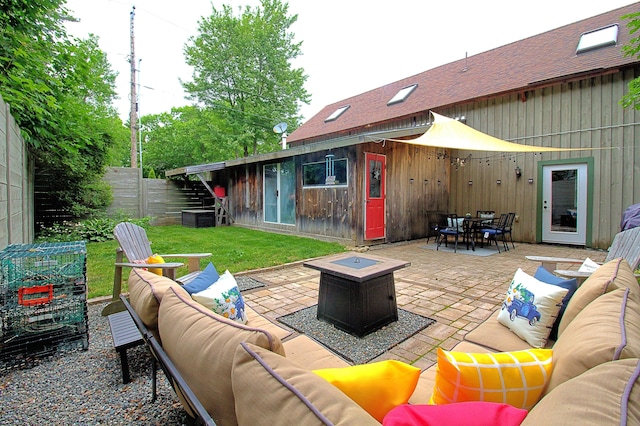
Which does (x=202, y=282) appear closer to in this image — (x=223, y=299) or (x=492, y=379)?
(x=223, y=299)

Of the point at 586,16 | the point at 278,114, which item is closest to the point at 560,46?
the point at 586,16

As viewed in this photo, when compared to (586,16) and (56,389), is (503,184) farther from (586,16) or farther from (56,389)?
(56,389)

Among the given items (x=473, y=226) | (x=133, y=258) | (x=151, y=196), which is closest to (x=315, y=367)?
(x=133, y=258)

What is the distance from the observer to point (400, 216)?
7836 mm

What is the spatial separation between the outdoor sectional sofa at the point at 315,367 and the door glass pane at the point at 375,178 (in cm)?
556

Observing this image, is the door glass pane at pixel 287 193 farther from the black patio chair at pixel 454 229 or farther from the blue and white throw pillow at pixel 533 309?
the blue and white throw pillow at pixel 533 309

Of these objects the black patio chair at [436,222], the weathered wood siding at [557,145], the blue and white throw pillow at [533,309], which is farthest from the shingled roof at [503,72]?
the blue and white throw pillow at [533,309]

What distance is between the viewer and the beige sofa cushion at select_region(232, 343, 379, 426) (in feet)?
2.20

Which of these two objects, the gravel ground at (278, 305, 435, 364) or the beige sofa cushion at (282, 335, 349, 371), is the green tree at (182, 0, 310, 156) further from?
the beige sofa cushion at (282, 335, 349, 371)

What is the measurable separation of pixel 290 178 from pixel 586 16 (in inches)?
373

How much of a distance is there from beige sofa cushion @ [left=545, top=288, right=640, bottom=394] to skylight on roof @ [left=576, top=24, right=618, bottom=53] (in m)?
8.99

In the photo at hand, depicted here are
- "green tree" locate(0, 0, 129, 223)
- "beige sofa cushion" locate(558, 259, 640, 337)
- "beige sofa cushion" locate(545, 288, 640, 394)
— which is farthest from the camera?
"green tree" locate(0, 0, 129, 223)

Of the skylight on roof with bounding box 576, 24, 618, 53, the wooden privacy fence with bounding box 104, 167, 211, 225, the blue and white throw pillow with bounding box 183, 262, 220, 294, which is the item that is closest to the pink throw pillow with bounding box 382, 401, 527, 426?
the blue and white throw pillow with bounding box 183, 262, 220, 294

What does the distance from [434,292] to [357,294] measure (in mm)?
1631
